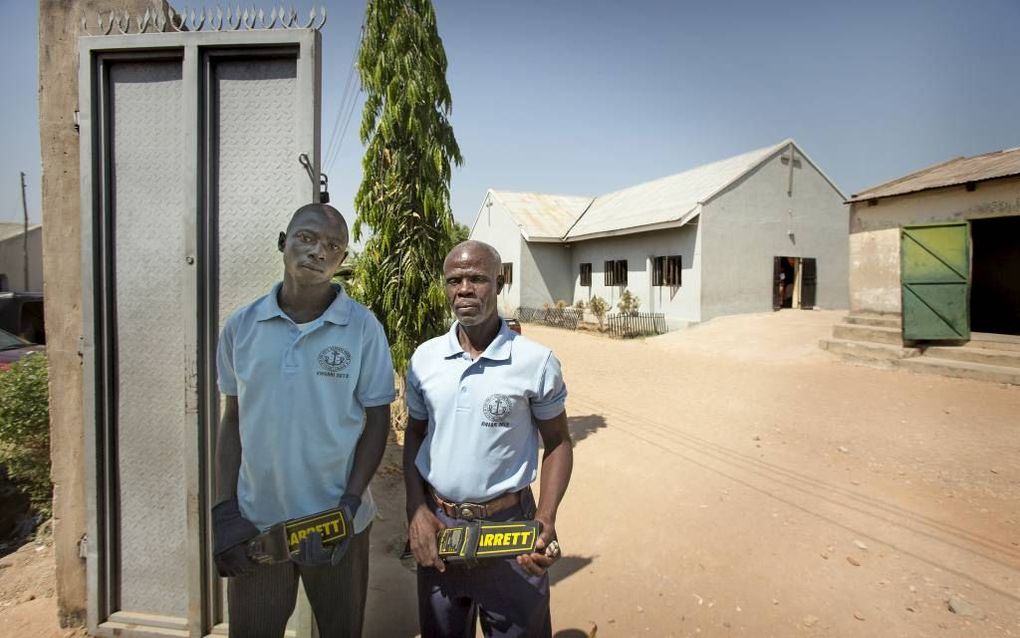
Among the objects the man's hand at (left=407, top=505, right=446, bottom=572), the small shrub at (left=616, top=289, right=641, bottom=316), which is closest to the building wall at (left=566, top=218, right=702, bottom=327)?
the small shrub at (left=616, top=289, right=641, bottom=316)

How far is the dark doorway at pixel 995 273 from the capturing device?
14.0 m

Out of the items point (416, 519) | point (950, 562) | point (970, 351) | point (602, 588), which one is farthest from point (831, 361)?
point (416, 519)

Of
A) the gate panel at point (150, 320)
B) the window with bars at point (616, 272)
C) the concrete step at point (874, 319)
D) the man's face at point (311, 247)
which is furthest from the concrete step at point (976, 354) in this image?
the gate panel at point (150, 320)

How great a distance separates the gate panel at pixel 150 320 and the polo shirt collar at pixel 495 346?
5.80 ft

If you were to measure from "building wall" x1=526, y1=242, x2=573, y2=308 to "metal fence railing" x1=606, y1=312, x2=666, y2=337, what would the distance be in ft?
17.0

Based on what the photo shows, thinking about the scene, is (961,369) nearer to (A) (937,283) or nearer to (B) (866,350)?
(B) (866,350)

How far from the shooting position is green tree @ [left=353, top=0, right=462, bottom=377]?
5531 millimetres

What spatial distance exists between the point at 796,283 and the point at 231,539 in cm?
2014

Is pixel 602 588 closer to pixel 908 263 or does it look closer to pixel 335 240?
pixel 335 240

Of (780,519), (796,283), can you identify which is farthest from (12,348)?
(796,283)

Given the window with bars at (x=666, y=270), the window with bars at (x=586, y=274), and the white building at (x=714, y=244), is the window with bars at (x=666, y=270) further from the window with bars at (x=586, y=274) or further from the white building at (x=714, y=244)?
the window with bars at (x=586, y=274)

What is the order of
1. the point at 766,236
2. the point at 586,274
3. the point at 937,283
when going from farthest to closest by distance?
the point at 586,274, the point at 766,236, the point at 937,283

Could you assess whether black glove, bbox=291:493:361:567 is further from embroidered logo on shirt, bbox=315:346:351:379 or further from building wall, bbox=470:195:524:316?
building wall, bbox=470:195:524:316

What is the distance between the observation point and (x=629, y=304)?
18297mm
